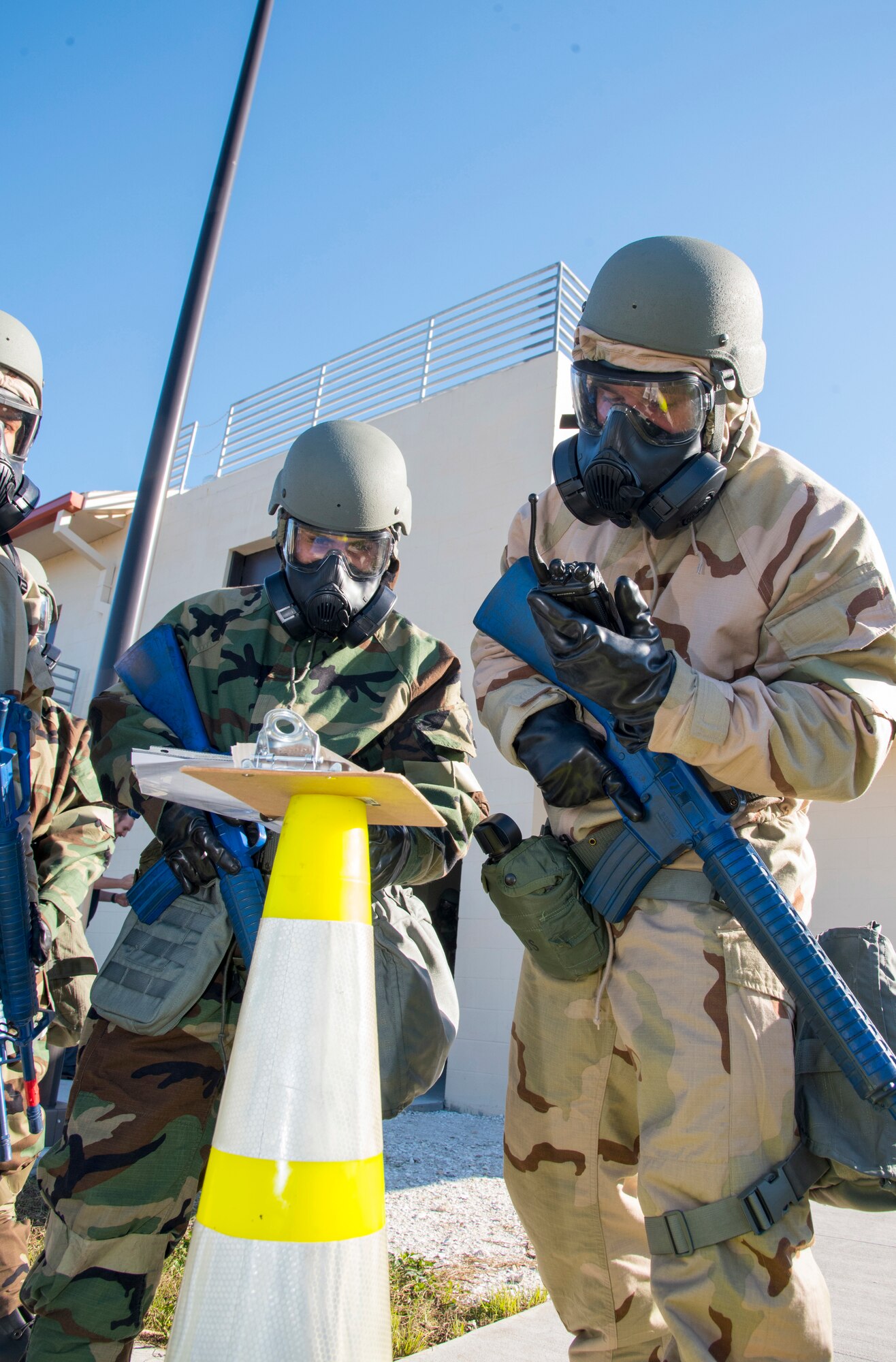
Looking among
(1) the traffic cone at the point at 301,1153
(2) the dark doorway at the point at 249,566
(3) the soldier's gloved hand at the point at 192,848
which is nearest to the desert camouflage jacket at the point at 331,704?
(3) the soldier's gloved hand at the point at 192,848

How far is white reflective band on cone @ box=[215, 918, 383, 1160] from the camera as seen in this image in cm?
99

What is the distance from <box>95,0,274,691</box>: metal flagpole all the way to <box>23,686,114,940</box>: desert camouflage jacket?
132cm

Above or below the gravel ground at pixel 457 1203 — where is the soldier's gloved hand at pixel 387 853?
above

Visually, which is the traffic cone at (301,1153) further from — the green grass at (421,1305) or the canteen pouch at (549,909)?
the green grass at (421,1305)

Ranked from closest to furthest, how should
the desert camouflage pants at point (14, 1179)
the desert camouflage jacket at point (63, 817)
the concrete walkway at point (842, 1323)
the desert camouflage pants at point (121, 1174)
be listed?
the desert camouflage pants at point (121, 1174) < the concrete walkway at point (842, 1323) < the desert camouflage pants at point (14, 1179) < the desert camouflage jacket at point (63, 817)

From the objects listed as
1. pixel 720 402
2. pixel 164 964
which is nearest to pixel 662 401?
pixel 720 402

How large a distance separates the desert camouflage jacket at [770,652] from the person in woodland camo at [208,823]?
376mm

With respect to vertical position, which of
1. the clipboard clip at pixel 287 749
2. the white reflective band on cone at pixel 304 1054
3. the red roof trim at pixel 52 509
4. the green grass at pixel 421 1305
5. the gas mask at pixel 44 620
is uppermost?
the red roof trim at pixel 52 509

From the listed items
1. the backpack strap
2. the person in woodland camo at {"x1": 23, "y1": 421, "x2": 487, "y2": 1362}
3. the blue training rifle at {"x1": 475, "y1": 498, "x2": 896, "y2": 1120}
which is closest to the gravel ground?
the person in woodland camo at {"x1": 23, "y1": 421, "x2": 487, "y2": 1362}

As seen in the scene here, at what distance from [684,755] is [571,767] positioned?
276mm

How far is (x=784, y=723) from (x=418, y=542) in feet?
22.0

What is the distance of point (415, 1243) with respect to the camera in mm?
3672

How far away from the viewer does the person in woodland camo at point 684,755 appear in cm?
161

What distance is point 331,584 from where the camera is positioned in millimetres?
2580
